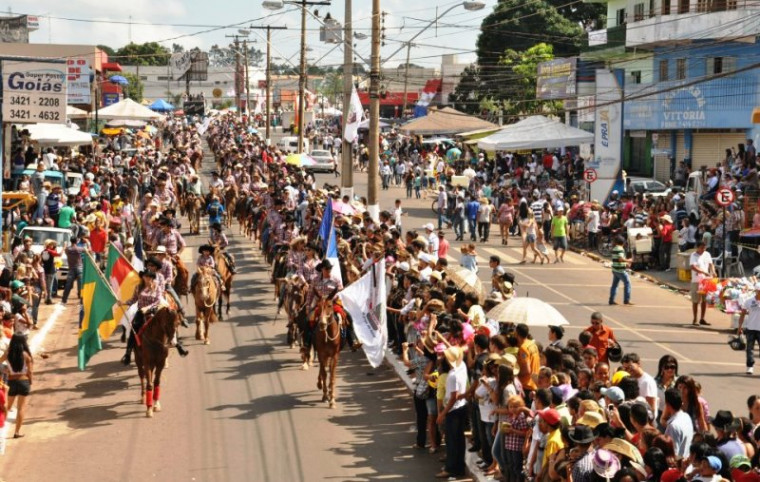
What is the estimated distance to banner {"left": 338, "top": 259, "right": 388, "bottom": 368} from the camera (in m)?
17.5

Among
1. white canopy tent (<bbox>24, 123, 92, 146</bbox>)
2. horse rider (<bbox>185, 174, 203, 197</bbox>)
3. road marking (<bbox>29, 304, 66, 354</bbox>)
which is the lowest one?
road marking (<bbox>29, 304, 66, 354</bbox>)

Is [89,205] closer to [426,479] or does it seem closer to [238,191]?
[238,191]

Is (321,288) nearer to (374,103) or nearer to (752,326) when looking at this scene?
(752,326)

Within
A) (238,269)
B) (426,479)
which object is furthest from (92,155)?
(426,479)

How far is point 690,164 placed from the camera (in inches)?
1866

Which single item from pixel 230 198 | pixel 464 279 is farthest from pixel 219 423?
pixel 230 198

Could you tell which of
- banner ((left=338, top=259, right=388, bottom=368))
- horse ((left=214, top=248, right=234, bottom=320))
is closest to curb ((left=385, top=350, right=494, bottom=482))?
banner ((left=338, top=259, right=388, bottom=368))

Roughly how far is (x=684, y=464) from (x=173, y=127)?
8404 cm

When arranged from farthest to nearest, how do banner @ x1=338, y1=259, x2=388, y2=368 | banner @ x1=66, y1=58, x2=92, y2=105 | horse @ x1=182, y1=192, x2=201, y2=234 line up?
banner @ x1=66, y1=58, x2=92, y2=105 → horse @ x1=182, y1=192, x2=201, y2=234 → banner @ x1=338, y1=259, x2=388, y2=368

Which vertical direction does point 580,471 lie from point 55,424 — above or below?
above

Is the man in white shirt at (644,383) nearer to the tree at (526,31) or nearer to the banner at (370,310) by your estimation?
the banner at (370,310)

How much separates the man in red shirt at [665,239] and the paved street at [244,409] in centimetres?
638

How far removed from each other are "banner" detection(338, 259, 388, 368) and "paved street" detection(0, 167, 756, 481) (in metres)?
0.78

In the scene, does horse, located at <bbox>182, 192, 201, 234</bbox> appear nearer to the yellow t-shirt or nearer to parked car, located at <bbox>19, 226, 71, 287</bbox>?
parked car, located at <bbox>19, 226, 71, 287</bbox>
